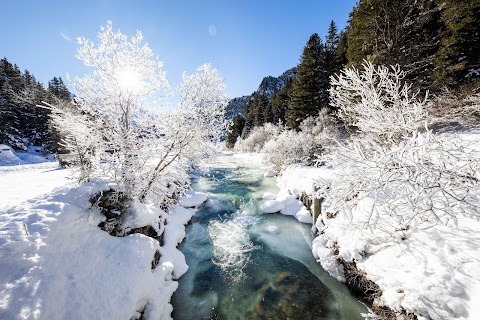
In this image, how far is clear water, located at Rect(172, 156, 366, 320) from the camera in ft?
19.5

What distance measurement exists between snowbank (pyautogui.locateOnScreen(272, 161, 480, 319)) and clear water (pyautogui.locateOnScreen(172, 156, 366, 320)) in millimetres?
1014

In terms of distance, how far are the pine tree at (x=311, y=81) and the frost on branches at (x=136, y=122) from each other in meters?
20.0

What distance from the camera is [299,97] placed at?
27.2m

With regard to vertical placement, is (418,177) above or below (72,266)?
above

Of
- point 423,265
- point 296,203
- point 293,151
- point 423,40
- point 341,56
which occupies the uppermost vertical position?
A: point 341,56

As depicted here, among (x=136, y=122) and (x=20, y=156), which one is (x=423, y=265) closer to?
(x=136, y=122)

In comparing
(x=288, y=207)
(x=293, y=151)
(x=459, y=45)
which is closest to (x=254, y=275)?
(x=288, y=207)

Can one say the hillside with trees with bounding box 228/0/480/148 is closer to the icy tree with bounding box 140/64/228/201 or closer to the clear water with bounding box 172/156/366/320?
the icy tree with bounding box 140/64/228/201

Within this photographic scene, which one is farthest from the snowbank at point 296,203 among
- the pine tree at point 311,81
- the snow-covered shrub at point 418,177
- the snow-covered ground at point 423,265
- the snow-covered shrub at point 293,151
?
the pine tree at point 311,81

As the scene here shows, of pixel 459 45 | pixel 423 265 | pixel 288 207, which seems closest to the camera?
pixel 423 265

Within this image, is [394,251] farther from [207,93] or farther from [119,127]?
[119,127]

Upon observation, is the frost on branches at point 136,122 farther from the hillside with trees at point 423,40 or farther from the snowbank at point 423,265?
the hillside with trees at point 423,40

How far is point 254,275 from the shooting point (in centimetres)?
737

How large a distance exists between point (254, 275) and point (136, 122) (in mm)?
7887
